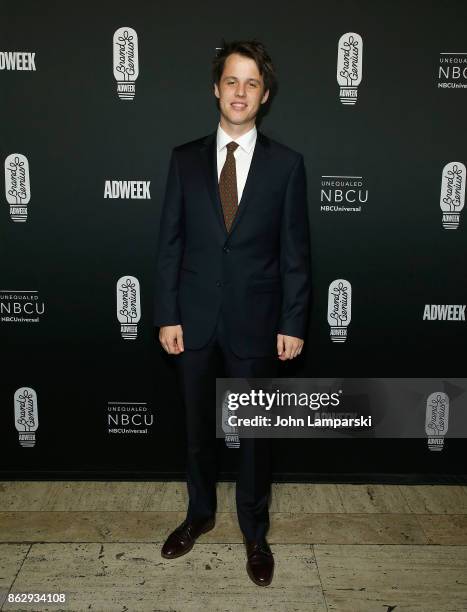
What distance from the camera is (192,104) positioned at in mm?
2811

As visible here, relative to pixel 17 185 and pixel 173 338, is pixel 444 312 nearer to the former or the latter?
pixel 173 338

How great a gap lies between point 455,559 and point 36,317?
2.00 metres

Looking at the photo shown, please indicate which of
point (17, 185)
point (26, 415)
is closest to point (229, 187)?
point (17, 185)

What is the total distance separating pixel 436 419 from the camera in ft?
10.3

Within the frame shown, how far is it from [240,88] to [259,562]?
172cm

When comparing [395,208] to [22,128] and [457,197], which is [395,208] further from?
[22,128]

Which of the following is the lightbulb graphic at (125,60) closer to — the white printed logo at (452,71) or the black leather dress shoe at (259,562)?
the white printed logo at (452,71)

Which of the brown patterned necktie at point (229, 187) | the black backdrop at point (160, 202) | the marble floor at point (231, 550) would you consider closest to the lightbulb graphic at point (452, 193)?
the black backdrop at point (160, 202)

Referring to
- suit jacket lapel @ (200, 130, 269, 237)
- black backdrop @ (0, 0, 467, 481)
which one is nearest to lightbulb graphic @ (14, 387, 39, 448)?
black backdrop @ (0, 0, 467, 481)

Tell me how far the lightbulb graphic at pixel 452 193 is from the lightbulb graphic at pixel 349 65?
1.68ft

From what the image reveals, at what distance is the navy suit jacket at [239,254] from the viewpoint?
2.43 metres

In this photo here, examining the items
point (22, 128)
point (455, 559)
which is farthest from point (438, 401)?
point (22, 128)

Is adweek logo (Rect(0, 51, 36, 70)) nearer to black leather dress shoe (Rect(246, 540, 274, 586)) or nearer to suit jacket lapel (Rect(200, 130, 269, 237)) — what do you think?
suit jacket lapel (Rect(200, 130, 269, 237))

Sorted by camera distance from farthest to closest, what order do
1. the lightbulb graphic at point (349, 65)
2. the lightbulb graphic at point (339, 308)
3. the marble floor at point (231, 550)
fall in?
the lightbulb graphic at point (339, 308)
the lightbulb graphic at point (349, 65)
the marble floor at point (231, 550)
